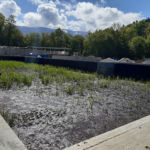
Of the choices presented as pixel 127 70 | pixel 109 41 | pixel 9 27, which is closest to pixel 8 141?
pixel 127 70

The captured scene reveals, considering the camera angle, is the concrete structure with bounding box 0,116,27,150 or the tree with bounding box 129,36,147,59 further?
the tree with bounding box 129,36,147,59

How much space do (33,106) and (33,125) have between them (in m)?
0.96

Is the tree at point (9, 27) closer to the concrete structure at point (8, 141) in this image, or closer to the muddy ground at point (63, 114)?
the muddy ground at point (63, 114)

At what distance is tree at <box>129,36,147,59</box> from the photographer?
1487 inches

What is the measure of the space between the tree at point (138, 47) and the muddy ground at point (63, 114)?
1407 inches

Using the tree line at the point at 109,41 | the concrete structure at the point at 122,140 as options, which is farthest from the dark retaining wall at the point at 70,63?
the tree line at the point at 109,41

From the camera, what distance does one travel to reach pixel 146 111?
156 inches

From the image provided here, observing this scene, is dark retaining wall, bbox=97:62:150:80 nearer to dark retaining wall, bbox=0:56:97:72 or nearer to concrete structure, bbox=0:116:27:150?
dark retaining wall, bbox=0:56:97:72

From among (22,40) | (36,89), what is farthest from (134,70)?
(22,40)

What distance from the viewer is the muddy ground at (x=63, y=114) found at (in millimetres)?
2537

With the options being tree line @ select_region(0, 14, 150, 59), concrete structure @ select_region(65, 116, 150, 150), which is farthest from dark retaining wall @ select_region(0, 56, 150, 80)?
tree line @ select_region(0, 14, 150, 59)

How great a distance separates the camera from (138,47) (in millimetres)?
37938

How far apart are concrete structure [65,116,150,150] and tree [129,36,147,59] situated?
38342mm

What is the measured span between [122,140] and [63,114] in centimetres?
145
